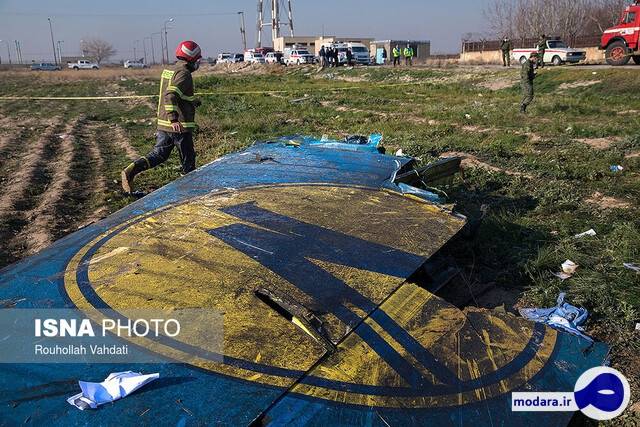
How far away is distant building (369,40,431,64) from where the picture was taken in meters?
41.7

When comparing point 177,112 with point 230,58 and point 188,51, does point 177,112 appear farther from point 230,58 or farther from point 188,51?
point 230,58

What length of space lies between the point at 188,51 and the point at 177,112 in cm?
67

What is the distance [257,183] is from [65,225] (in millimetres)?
3129

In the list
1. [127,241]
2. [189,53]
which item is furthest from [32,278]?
[189,53]

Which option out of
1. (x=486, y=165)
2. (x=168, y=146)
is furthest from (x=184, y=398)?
(x=486, y=165)

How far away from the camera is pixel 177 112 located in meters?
5.53

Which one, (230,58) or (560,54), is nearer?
(560,54)

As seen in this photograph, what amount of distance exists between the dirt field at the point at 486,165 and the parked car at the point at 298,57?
80.8 ft

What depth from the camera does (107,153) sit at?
9.59 meters

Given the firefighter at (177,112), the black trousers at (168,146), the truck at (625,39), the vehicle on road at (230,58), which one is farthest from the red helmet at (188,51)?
the vehicle on road at (230,58)

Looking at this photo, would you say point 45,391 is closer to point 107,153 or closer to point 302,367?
point 302,367

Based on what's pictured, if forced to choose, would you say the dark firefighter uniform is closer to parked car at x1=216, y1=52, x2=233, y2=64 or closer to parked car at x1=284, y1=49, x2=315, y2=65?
parked car at x1=284, y1=49, x2=315, y2=65

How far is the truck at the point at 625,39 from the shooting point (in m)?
18.6

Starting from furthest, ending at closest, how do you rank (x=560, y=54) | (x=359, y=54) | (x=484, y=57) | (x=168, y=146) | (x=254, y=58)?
1. (x=254, y=58)
2. (x=359, y=54)
3. (x=484, y=57)
4. (x=560, y=54)
5. (x=168, y=146)
